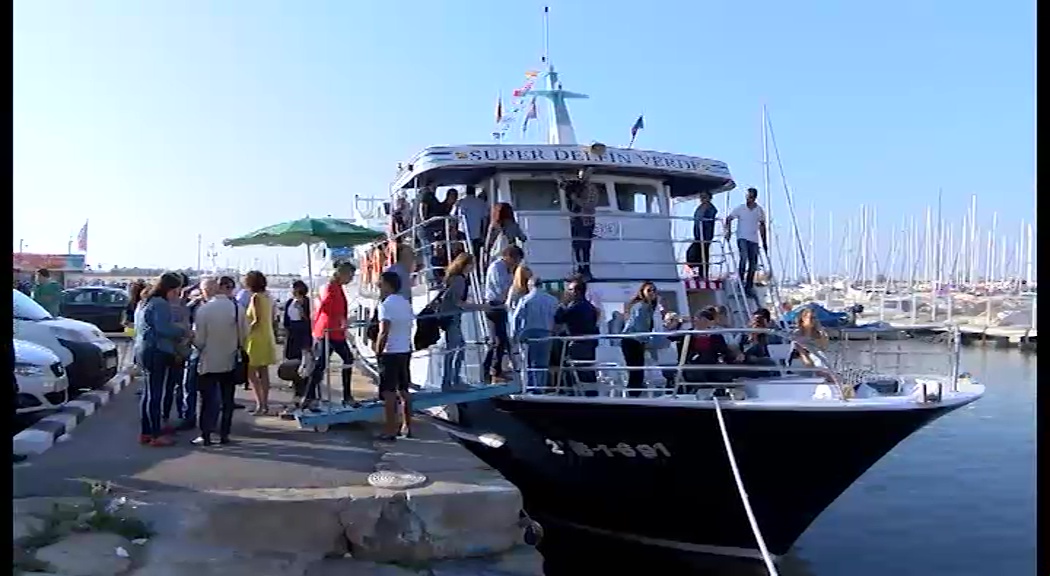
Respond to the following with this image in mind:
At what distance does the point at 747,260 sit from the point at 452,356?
4.49 metres

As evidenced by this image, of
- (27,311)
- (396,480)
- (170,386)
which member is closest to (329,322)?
(170,386)

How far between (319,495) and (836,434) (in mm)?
4407

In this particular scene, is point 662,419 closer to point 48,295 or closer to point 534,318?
point 534,318

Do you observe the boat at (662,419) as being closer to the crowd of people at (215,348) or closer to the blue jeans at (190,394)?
the crowd of people at (215,348)

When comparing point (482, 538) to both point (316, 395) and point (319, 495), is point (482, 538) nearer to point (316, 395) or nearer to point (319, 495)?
point (319, 495)

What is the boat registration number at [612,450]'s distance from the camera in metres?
8.81

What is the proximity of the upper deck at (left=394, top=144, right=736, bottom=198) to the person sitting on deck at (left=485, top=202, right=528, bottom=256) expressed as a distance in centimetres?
125

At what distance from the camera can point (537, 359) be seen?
9148 millimetres

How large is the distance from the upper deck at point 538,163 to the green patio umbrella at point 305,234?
4.25 ft

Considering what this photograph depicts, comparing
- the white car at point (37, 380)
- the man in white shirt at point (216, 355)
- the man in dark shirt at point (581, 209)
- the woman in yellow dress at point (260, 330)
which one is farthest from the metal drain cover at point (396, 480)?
the man in dark shirt at point (581, 209)

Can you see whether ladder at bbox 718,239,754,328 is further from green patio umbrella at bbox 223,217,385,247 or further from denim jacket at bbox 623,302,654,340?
green patio umbrella at bbox 223,217,385,247

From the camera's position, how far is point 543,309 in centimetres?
890

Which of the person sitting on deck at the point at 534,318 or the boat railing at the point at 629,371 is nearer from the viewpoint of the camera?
the boat railing at the point at 629,371

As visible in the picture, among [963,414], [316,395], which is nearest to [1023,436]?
[963,414]
